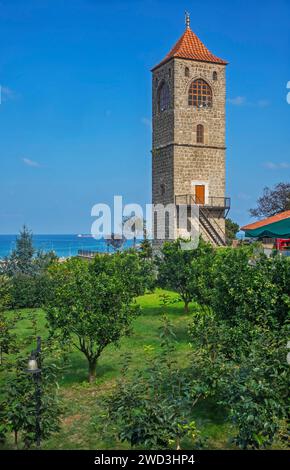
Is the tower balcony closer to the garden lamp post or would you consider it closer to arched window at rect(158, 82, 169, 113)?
arched window at rect(158, 82, 169, 113)

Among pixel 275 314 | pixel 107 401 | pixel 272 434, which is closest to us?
pixel 272 434

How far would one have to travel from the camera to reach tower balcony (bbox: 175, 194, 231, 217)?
32.8 metres

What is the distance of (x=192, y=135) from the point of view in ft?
109

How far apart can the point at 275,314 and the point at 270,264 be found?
34.7 inches

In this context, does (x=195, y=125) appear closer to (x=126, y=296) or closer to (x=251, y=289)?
(x=126, y=296)

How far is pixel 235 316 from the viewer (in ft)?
28.1

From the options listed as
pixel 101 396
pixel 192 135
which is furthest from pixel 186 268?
pixel 192 135

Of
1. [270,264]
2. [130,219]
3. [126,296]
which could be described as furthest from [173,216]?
[270,264]

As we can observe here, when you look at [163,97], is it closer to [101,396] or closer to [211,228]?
[211,228]

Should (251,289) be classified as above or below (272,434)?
above

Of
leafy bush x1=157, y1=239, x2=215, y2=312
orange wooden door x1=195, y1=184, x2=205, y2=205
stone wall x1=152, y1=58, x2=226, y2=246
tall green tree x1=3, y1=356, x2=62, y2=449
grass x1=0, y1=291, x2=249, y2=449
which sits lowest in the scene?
grass x1=0, y1=291, x2=249, y2=449

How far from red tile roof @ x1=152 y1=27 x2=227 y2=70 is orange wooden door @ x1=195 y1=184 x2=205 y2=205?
8.52 metres

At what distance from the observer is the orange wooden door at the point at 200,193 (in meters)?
33.3

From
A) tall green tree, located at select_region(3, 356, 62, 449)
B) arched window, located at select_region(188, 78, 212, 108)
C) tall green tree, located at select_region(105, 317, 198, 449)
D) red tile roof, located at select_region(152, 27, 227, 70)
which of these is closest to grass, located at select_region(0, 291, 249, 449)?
tall green tree, located at select_region(105, 317, 198, 449)
